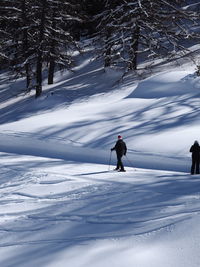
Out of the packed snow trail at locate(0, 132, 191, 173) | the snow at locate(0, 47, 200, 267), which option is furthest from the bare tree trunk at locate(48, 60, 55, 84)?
the packed snow trail at locate(0, 132, 191, 173)

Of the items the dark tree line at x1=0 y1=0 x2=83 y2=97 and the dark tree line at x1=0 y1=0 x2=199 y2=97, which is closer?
the dark tree line at x1=0 y1=0 x2=199 y2=97

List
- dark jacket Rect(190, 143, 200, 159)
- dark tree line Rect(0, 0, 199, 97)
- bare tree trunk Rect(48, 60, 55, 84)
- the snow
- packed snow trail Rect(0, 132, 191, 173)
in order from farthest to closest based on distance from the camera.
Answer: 1. bare tree trunk Rect(48, 60, 55, 84)
2. dark tree line Rect(0, 0, 199, 97)
3. packed snow trail Rect(0, 132, 191, 173)
4. dark jacket Rect(190, 143, 200, 159)
5. the snow

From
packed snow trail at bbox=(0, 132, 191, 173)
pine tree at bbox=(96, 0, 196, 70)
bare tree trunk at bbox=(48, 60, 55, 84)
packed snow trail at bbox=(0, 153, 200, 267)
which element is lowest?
packed snow trail at bbox=(0, 153, 200, 267)

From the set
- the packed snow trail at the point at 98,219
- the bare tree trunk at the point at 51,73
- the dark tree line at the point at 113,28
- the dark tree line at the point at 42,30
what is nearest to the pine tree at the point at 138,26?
the dark tree line at the point at 113,28

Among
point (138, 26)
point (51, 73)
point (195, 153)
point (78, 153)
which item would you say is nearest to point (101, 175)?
point (195, 153)

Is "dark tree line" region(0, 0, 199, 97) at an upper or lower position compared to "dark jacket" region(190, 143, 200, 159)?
upper

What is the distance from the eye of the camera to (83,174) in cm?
1331

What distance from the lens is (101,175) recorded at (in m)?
13.1

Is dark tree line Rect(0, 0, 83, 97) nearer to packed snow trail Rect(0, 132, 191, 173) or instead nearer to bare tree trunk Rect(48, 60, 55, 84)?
bare tree trunk Rect(48, 60, 55, 84)

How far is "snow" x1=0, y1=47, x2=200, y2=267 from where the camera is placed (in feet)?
22.2

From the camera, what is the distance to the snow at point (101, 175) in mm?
6773

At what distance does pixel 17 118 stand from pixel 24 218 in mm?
15296

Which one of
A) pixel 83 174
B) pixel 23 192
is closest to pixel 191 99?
pixel 83 174

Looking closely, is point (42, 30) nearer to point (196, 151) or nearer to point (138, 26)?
point (138, 26)
